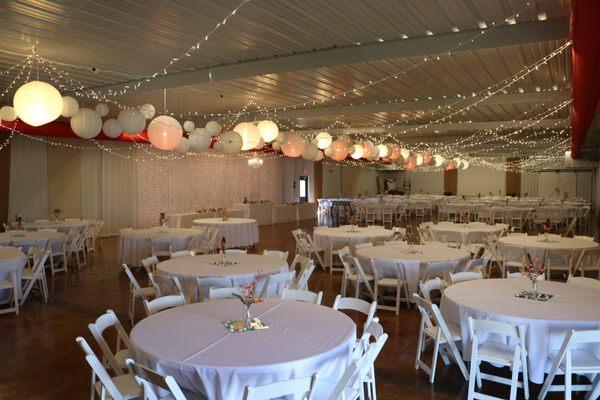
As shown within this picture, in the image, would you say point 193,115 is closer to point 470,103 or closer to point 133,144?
point 133,144

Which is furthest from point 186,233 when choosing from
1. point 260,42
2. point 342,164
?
point 342,164

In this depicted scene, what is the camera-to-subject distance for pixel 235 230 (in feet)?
39.8

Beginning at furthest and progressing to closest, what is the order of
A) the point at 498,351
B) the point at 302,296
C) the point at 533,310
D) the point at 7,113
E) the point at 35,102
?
the point at 7,113
the point at 35,102
the point at 302,296
the point at 533,310
the point at 498,351

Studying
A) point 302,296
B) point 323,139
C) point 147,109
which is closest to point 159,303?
point 302,296

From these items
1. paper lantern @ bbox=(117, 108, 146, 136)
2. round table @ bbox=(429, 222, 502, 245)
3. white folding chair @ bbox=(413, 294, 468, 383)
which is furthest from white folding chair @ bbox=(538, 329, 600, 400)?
round table @ bbox=(429, 222, 502, 245)

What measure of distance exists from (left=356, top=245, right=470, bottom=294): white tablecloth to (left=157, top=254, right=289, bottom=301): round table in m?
1.36

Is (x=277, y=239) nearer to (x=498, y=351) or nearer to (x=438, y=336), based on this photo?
(x=438, y=336)

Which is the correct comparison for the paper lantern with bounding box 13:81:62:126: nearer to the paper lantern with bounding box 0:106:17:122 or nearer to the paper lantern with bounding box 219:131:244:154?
the paper lantern with bounding box 219:131:244:154

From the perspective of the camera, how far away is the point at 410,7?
5.33 m

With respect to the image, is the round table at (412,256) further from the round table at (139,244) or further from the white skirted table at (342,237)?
the round table at (139,244)

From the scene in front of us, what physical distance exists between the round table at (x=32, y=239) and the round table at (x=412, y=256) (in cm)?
554

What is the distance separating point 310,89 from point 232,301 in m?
6.24

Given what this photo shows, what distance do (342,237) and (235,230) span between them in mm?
3735

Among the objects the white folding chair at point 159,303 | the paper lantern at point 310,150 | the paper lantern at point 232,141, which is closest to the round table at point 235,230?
the paper lantern at point 310,150
